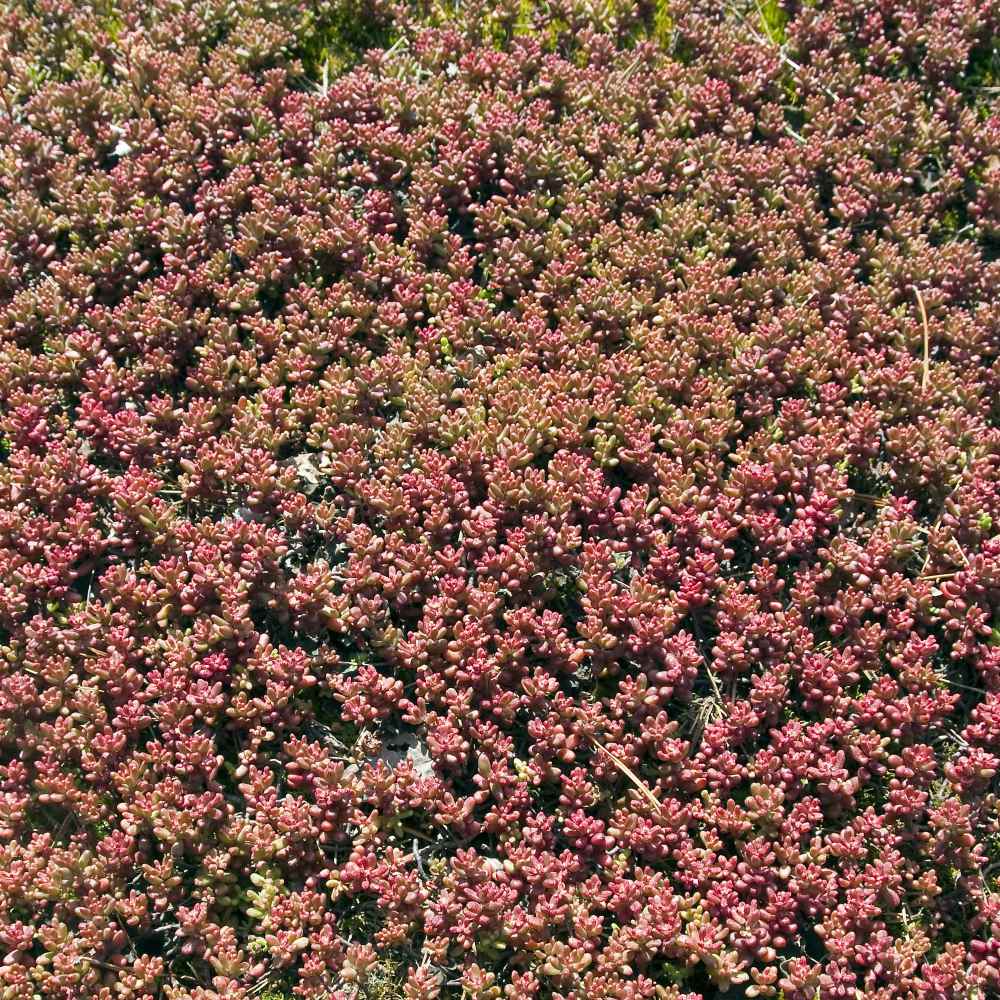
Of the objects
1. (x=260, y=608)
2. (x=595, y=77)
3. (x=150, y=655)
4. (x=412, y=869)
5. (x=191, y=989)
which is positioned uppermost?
(x=595, y=77)

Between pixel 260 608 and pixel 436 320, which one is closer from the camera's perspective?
pixel 260 608

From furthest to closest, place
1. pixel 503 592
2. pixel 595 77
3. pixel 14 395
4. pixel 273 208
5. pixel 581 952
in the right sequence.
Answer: pixel 595 77 < pixel 273 208 < pixel 14 395 < pixel 503 592 < pixel 581 952

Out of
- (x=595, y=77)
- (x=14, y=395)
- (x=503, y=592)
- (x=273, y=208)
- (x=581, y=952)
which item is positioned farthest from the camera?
(x=595, y=77)

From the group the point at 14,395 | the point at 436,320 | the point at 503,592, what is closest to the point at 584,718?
the point at 503,592

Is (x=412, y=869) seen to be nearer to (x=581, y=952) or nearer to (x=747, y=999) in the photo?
(x=581, y=952)

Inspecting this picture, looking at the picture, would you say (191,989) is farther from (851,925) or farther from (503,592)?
(851,925)

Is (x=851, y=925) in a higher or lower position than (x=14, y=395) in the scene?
lower

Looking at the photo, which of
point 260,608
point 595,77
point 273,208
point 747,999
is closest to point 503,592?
point 260,608
